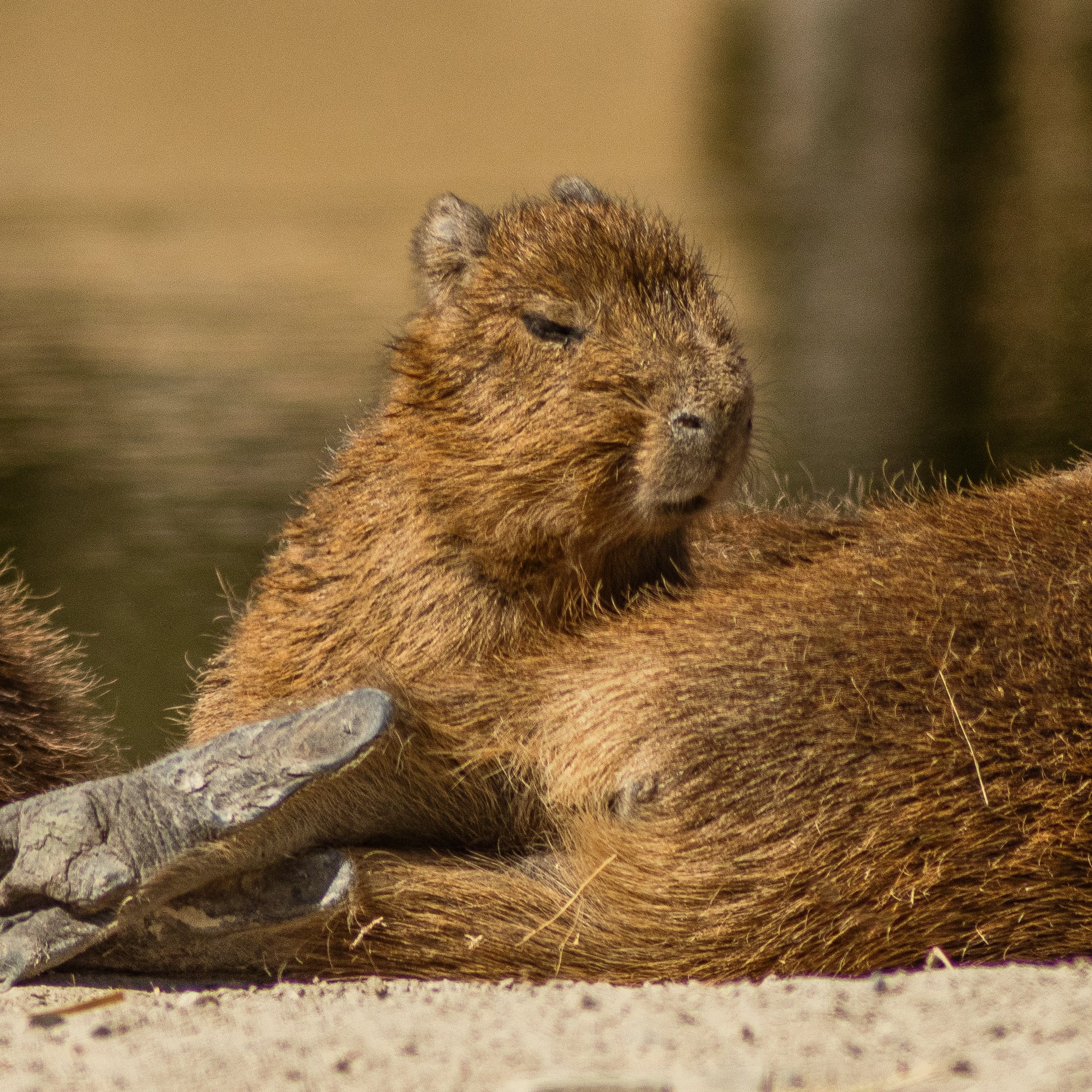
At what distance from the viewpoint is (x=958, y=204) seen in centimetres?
1931

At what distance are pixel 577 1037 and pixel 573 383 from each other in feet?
4.44

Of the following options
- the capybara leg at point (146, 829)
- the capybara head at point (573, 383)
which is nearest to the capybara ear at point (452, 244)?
the capybara head at point (573, 383)

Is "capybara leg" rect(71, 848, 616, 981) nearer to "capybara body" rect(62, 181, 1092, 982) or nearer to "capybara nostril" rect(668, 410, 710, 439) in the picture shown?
"capybara body" rect(62, 181, 1092, 982)

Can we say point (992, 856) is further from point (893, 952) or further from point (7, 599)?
point (7, 599)

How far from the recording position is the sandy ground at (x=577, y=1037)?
208 cm

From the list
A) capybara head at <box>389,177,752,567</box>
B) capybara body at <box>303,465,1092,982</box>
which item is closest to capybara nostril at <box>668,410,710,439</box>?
capybara head at <box>389,177,752,567</box>

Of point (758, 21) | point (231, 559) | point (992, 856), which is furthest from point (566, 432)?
point (758, 21)

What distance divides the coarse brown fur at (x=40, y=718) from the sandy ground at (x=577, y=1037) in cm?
81

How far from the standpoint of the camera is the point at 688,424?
312 centimetres

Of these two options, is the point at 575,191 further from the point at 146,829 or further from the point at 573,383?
the point at 146,829

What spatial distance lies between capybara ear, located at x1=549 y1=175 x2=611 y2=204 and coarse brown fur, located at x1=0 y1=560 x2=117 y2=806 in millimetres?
1459

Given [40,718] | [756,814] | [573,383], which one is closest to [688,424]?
[573,383]

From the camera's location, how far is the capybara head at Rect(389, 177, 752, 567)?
314 centimetres

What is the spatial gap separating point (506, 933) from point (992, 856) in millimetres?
737
